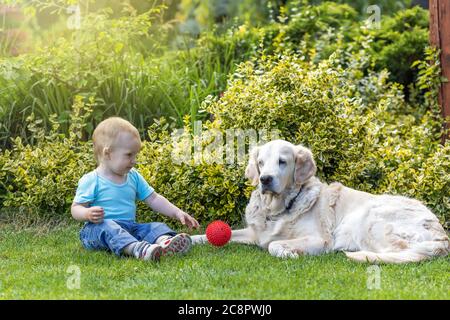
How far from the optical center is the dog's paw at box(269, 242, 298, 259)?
5.18 m

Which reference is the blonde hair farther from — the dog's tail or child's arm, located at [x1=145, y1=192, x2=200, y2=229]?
the dog's tail

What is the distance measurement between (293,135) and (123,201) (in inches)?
65.0

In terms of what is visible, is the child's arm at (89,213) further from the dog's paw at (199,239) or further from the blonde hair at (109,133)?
the dog's paw at (199,239)

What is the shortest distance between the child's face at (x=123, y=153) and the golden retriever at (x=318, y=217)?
81 cm

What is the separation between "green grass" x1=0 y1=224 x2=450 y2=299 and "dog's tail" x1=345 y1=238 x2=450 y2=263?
0.08m

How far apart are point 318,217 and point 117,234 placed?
1419mm

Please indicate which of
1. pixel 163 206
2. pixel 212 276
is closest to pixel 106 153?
pixel 163 206

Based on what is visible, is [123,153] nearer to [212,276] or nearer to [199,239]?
[199,239]

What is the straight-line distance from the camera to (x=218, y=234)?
5410 mm

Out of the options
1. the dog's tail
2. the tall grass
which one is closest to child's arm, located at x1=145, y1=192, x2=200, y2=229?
the dog's tail

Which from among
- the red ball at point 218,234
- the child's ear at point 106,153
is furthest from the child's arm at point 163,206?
the child's ear at point 106,153

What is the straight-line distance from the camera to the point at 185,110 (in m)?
7.77
